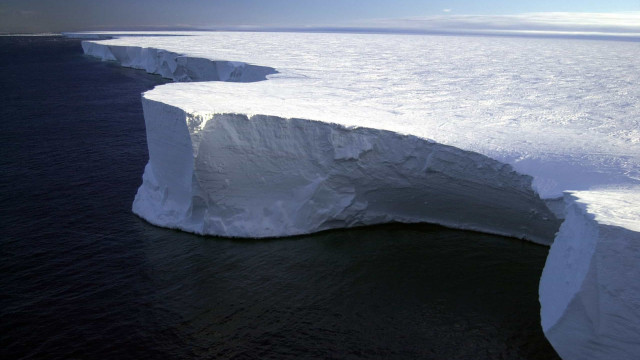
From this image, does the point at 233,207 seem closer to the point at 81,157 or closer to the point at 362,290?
the point at 362,290

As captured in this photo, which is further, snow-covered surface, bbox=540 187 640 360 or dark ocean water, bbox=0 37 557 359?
dark ocean water, bbox=0 37 557 359

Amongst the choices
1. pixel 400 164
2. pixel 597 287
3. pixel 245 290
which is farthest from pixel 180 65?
pixel 597 287

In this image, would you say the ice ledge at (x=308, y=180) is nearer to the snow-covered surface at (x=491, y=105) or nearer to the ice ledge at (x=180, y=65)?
the snow-covered surface at (x=491, y=105)

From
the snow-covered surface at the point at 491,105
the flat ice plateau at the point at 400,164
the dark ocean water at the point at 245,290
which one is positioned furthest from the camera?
the snow-covered surface at the point at 491,105

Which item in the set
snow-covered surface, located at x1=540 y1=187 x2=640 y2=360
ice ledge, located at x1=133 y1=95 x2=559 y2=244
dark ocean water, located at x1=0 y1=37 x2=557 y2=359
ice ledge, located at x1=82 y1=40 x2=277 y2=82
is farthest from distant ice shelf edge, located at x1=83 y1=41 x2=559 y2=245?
ice ledge, located at x1=82 y1=40 x2=277 y2=82

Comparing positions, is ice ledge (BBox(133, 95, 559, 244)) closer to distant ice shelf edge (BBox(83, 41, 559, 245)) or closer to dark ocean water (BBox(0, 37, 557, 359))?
distant ice shelf edge (BBox(83, 41, 559, 245))

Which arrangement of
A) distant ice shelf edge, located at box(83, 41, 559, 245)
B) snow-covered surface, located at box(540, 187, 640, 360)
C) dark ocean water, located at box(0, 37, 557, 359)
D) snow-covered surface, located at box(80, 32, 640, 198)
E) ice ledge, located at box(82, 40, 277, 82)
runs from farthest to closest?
ice ledge, located at box(82, 40, 277, 82), distant ice shelf edge, located at box(83, 41, 559, 245), snow-covered surface, located at box(80, 32, 640, 198), dark ocean water, located at box(0, 37, 557, 359), snow-covered surface, located at box(540, 187, 640, 360)

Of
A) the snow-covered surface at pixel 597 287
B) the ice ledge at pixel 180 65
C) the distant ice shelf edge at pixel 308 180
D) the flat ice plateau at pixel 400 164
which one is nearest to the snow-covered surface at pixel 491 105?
the flat ice plateau at pixel 400 164
